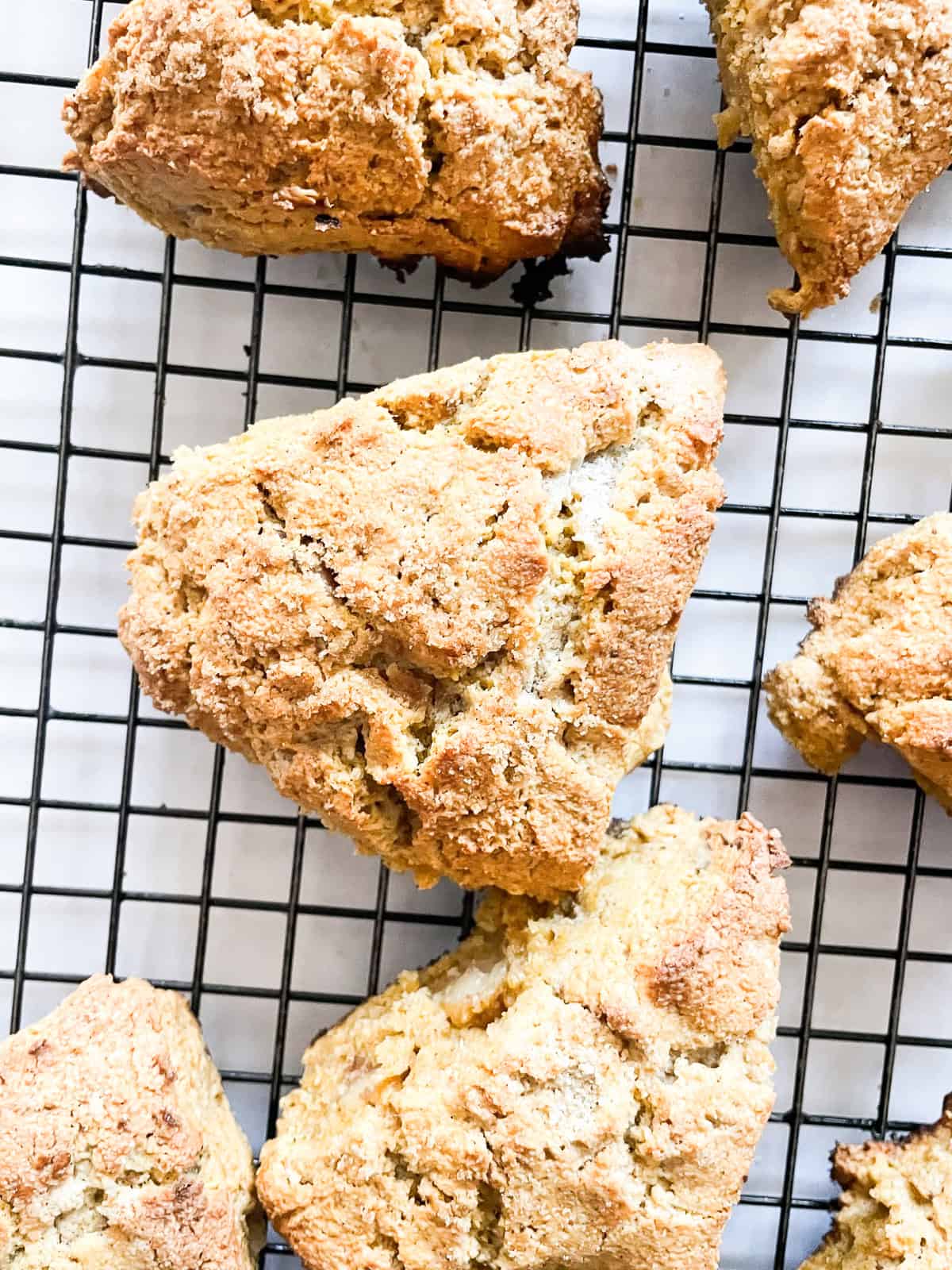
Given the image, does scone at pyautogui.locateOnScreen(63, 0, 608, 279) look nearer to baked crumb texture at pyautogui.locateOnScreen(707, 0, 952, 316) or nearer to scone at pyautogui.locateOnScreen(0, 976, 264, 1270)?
baked crumb texture at pyautogui.locateOnScreen(707, 0, 952, 316)

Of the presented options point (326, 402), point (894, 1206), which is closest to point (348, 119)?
point (326, 402)

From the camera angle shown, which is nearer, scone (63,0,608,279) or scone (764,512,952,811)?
scone (63,0,608,279)

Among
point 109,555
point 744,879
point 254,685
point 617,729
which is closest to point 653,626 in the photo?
point 617,729

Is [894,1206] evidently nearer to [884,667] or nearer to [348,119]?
[884,667]

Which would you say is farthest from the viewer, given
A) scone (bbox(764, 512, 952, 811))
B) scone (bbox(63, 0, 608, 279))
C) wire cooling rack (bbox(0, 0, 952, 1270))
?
wire cooling rack (bbox(0, 0, 952, 1270))

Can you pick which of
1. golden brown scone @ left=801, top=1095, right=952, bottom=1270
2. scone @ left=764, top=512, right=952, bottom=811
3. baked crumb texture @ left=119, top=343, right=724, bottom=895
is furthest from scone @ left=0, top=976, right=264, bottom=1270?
scone @ left=764, top=512, right=952, bottom=811

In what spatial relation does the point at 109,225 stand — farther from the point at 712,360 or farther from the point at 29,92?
the point at 712,360
